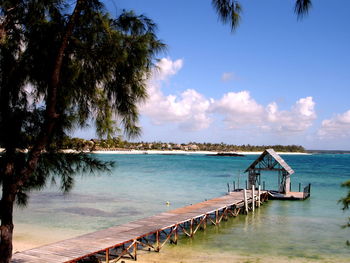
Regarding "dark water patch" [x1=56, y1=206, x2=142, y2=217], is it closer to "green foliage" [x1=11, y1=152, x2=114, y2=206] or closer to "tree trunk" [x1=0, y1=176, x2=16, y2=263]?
"green foliage" [x1=11, y1=152, x2=114, y2=206]

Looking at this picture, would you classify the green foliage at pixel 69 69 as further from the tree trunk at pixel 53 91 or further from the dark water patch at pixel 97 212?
the dark water patch at pixel 97 212

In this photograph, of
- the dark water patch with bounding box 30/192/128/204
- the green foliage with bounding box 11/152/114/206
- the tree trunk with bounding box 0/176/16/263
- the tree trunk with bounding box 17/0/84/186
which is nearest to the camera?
the tree trunk with bounding box 17/0/84/186

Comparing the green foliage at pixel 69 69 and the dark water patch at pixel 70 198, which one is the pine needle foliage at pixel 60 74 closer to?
the green foliage at pixel 69 69

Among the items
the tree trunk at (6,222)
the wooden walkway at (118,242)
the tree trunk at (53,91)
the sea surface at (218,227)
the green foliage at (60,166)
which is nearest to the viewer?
the tree trunk at (53,91)

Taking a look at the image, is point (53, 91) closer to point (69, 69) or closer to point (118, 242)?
point (69, 69)

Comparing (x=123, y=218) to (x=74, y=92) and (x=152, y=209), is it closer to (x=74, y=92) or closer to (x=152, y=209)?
(x=152, y=209)

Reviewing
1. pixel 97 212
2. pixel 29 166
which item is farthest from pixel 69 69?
pixel 97 212

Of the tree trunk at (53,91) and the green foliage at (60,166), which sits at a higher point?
the tree trunk at (53,91)

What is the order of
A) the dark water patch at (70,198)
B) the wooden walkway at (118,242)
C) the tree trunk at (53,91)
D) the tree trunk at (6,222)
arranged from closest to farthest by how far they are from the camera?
1. the tree trunk at (53,91)
2. the tree trunk at (6,222)
3. the wooden walkway at (118,242)
4. the dark water patch at (70,198)

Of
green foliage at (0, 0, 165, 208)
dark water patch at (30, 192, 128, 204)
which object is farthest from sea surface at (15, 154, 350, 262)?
green foliage at (0, 0, 165, 208)

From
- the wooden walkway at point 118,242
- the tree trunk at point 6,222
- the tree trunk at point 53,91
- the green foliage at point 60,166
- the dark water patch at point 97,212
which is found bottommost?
the dark water patch at point 97,212

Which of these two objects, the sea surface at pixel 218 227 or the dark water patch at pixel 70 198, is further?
the dark water patch at pixel 70 198

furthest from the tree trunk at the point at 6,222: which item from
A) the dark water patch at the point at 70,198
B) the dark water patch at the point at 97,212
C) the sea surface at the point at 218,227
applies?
the dark water patch at the point at 70,198

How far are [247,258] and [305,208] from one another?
14010mm
